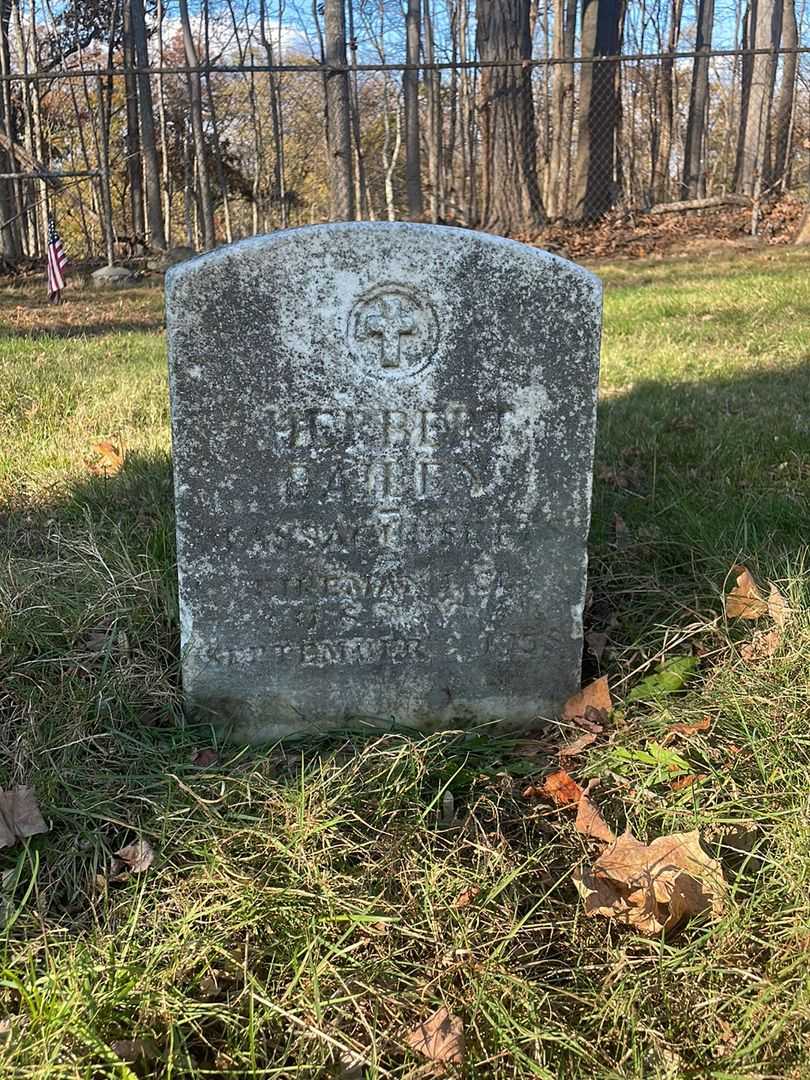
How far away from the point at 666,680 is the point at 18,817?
1.61 meters

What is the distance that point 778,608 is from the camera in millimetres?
2604

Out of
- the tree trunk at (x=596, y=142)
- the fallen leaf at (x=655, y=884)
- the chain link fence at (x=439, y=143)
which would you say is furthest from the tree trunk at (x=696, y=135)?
the fallen leaf at (x=655, y=884)

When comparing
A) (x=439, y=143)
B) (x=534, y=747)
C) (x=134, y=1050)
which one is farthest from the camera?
(x=439, y=143)

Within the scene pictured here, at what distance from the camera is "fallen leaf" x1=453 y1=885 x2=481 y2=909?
180 centimetres

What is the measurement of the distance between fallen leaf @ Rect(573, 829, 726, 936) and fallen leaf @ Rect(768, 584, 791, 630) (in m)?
0.89

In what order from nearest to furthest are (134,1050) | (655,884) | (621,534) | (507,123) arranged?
(134,1050), (655,884), (621,534), (507,123)

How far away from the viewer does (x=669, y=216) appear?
13883 mm

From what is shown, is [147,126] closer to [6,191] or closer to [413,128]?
[6,191]

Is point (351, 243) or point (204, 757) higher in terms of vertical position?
point (351, 243)

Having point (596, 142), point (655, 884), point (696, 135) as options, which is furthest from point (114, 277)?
point (655, 884)

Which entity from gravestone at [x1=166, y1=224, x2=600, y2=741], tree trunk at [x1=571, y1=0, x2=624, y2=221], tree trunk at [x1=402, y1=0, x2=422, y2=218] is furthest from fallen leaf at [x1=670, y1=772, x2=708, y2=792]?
tree trunk at [x1=402, y1=0, x2=422, y2=218]

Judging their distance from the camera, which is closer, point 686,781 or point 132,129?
point 686,781

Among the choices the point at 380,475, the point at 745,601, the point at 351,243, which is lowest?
the point at 745,601

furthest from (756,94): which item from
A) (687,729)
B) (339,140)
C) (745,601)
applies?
(687,729)
